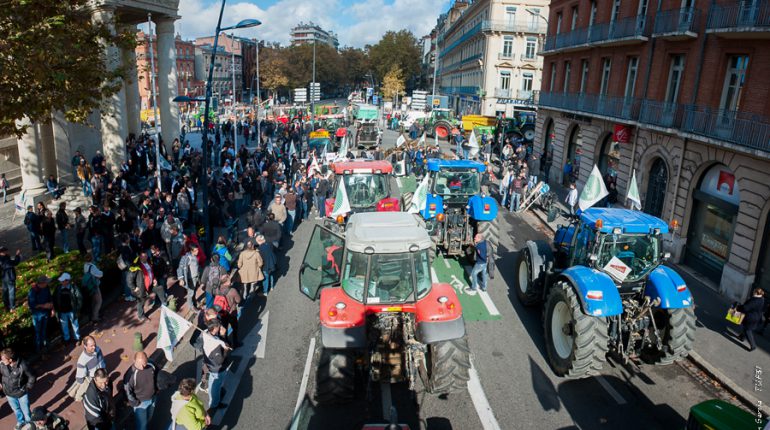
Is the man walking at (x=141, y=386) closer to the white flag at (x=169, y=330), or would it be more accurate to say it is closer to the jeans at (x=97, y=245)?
the white flag at (x=169, y=330)

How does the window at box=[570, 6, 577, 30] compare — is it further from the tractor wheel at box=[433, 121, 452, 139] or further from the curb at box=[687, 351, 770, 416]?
the curb at box=[687, 351, 770, 416]

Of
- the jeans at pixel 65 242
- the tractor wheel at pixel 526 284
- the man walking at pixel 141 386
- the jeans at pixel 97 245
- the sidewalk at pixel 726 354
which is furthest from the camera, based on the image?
the jeans at pixel 65 242

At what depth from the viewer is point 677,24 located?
17109mm

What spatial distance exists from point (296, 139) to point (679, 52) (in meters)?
25.7

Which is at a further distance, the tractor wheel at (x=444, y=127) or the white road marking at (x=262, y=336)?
the tractor wheel at (x=444, y=127)

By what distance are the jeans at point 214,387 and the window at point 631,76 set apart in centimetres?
1949

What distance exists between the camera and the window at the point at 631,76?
20891mm

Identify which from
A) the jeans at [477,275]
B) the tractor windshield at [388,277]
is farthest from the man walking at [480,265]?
the tractor windshield at [388,277]

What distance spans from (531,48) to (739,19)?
3995cm

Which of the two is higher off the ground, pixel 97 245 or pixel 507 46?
pixel 507 46

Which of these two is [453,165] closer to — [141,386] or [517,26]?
[141,386]

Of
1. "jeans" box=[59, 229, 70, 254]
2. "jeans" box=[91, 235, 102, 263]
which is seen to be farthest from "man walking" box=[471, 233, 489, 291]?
"jeans" box=[59, 229, 70, 254]

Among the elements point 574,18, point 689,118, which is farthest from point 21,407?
point 574,18

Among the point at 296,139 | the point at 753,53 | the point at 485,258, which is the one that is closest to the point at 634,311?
the point at 485,258
